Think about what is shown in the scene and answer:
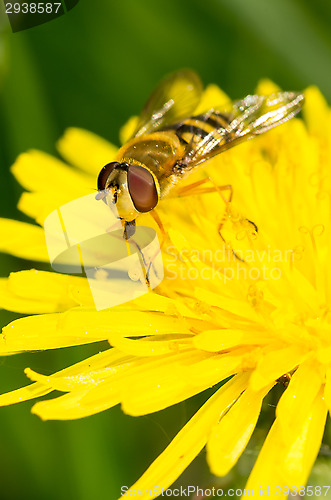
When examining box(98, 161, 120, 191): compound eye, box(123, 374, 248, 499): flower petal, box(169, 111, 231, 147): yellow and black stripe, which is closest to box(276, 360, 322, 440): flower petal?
box(123, 374, 248, 499): flower petal

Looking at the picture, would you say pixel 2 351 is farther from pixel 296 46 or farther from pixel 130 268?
pixel 296 46

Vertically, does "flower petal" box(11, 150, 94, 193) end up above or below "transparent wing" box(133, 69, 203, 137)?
below

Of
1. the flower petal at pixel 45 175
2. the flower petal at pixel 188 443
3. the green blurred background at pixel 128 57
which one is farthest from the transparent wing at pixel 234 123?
the green blurred background at pixel 128 57

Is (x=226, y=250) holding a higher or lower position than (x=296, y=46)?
lower

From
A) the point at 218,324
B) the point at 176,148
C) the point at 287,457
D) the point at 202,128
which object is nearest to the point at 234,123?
the point at 202,128

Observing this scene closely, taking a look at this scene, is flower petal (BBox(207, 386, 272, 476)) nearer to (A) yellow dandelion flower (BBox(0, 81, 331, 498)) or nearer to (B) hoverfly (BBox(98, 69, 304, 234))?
(A) yellow dandelion flower (BBox(0, 81, 331, 498))

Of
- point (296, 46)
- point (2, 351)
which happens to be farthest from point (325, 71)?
point (2, 351)
